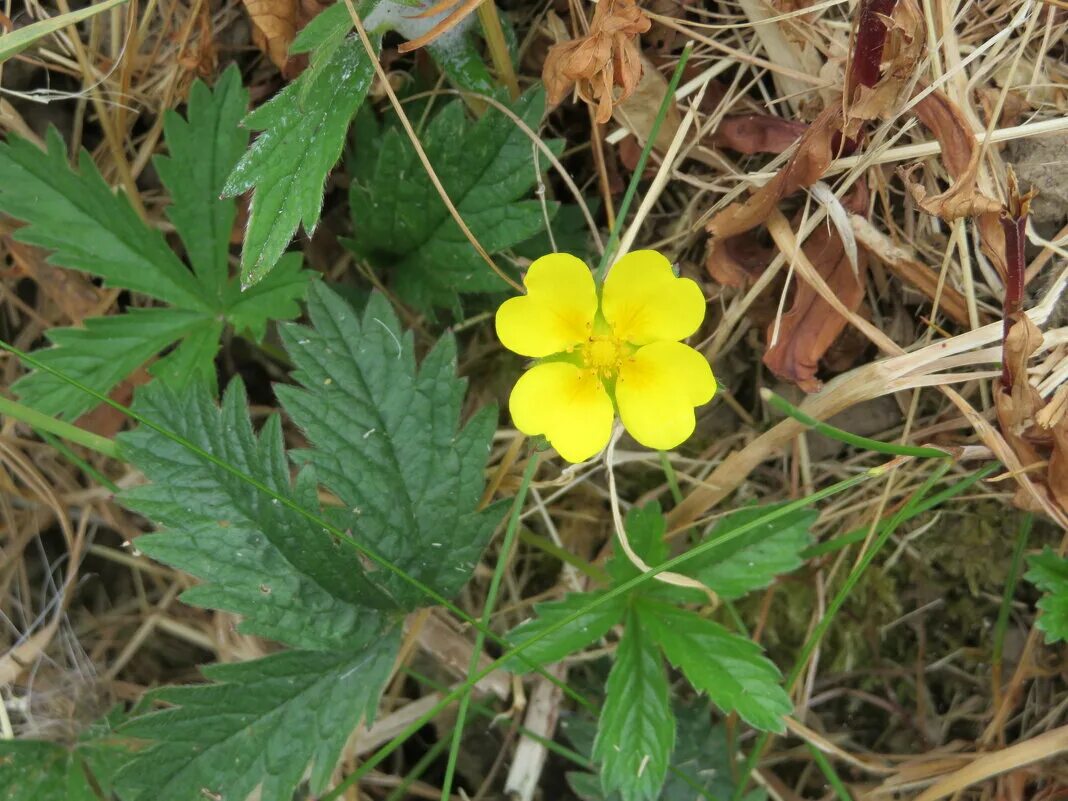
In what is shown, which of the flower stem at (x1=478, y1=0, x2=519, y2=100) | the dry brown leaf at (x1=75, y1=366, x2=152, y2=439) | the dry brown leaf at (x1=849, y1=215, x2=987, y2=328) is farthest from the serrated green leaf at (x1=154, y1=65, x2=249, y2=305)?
the dry brown leaf at (x1=849, y1=215, x2=987, y2=328)

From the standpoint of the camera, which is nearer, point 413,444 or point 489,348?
point 413,444

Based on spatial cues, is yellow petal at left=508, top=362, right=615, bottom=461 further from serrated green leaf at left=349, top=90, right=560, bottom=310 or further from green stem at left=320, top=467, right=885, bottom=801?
serrated green leaf at left=349, top=90, right=560, bottom=310

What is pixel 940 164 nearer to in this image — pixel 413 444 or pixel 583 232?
pixel 583 232

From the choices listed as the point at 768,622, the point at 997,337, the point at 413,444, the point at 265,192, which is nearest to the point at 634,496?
the point at 768,622

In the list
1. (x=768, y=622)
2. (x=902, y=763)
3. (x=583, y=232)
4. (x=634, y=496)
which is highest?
(x=583, y=232)

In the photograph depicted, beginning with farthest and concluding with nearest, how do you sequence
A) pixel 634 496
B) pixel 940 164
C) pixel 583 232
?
1. pixel 634 496
2. pixel 583 232
3. pixel 940 164

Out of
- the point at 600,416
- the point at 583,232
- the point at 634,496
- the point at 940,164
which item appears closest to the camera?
the point at 600,416

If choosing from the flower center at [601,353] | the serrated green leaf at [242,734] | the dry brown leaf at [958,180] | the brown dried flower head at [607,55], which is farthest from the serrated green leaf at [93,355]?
the dry brown leaf at [958,180]

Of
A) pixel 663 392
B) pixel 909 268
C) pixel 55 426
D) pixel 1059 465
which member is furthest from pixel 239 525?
pixel 1059 465
